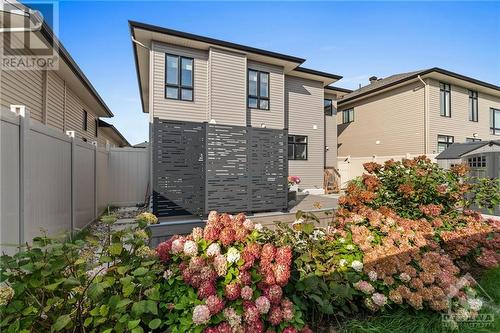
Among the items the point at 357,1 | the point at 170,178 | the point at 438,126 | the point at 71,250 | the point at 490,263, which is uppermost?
the point at 357,1

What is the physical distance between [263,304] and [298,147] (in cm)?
1106

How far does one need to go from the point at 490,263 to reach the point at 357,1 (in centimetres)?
604

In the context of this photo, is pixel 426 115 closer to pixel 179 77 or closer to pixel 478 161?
pixel 478 161

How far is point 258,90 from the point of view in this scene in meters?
10.7

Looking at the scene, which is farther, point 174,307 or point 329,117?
point 329,117

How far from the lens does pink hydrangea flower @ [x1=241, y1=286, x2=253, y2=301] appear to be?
158 cm

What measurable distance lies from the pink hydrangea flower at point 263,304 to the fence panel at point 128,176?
29.3 ft

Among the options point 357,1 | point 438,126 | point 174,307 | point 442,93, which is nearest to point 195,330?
point 174,307

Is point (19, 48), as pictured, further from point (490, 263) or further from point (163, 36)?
point (490, 263)

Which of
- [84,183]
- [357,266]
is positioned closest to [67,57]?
[84,183]

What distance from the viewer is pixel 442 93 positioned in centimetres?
1403

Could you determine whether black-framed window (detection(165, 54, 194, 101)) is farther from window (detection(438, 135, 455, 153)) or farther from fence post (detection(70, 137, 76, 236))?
window (detection(438, 135, 455, 153))

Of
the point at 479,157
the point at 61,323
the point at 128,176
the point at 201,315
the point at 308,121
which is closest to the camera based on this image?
the point at 61,323

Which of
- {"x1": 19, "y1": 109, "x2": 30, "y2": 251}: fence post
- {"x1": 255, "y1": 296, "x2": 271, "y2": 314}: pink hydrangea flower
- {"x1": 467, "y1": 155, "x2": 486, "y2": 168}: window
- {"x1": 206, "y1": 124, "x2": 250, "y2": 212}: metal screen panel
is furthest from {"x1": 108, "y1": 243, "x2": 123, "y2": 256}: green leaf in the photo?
{"x1": 467, "y1": 155, "x2": 486, "y2": 168}: window
